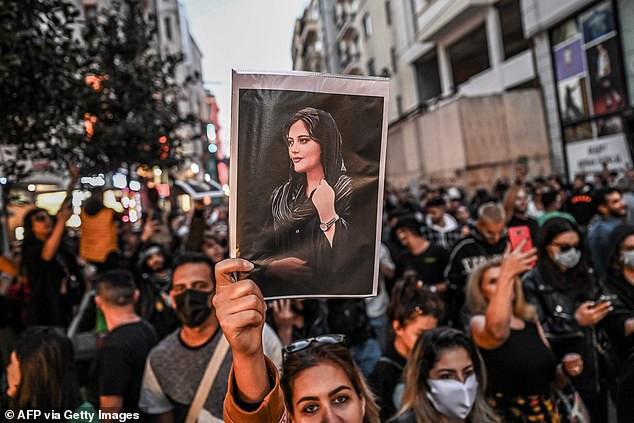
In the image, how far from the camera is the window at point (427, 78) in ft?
108

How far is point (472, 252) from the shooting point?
6039 mm

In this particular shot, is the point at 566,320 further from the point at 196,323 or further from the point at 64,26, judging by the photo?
the point at 64,26

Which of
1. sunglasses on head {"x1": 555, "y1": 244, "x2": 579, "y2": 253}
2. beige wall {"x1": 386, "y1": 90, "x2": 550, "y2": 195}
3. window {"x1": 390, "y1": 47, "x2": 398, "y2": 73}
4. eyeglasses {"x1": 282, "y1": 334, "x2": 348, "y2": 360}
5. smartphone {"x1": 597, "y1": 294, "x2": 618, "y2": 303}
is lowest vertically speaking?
eyeglasses {"x1": 282, "y1": 334, "x2": 348, "y2": 360}

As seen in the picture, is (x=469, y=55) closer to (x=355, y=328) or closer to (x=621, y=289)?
(x=355, y=328)

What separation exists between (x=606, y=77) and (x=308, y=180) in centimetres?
1745

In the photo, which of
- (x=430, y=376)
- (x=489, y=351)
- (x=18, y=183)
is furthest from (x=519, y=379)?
(x=18, y=183)

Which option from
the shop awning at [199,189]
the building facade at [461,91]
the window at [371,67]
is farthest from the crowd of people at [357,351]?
the window at [371,67]

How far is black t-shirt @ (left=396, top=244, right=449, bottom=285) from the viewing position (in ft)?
20.8

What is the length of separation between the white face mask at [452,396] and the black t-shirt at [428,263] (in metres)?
3.29

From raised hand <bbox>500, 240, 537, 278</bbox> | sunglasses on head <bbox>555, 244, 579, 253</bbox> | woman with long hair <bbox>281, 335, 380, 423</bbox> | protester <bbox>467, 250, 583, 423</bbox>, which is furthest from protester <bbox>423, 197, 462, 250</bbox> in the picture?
woman with long hair <bbox>281, 335, 380, 423</bbox>

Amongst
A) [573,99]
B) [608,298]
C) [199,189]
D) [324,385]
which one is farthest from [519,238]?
[573,99]

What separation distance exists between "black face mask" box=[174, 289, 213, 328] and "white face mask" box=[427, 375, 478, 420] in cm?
114

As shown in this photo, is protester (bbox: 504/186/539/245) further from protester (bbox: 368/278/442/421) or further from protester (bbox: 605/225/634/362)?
protester (bbox: 368/278/442/421)

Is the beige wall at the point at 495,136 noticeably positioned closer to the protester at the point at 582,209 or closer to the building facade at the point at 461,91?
the building facade at the point at 461,91
